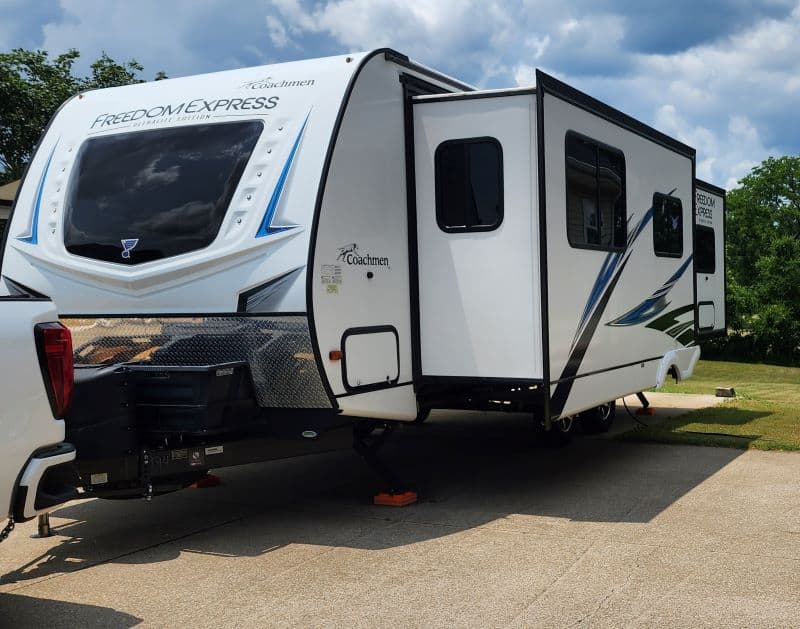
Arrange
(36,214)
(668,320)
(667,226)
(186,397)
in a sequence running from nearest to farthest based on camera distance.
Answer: (186,397), (36,214), (667,226), (668,320)

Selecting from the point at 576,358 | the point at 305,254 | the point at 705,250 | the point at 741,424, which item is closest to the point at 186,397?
the point at 305,254

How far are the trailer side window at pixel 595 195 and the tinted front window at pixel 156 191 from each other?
247 cm

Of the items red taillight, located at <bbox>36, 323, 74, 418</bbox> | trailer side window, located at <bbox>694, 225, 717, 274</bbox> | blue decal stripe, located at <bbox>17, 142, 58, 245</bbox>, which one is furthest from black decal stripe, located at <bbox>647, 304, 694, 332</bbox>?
red taillight, located at <bbox>36, 323, 74, 418</bbox>

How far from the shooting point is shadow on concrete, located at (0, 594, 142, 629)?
15.3 feet

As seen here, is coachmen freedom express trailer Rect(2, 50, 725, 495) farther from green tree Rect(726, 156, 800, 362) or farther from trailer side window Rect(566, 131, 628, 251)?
green tree Rect(726, 156, 800, 362)

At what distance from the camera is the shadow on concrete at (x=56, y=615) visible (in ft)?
15.3

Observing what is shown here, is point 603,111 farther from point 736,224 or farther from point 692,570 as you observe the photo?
point 736,224

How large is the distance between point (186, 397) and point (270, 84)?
2.22m

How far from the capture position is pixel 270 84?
21.2 ft

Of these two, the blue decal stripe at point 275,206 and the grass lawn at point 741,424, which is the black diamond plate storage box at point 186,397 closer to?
the blue decal stripe at point 275,206

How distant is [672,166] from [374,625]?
646 centimetres

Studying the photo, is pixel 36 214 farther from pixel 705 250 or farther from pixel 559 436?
pixel 705 250

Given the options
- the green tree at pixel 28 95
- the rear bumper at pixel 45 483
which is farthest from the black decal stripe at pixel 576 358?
the green tree at pixel 28 95

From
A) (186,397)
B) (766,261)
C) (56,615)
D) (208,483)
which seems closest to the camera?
(56,615)
